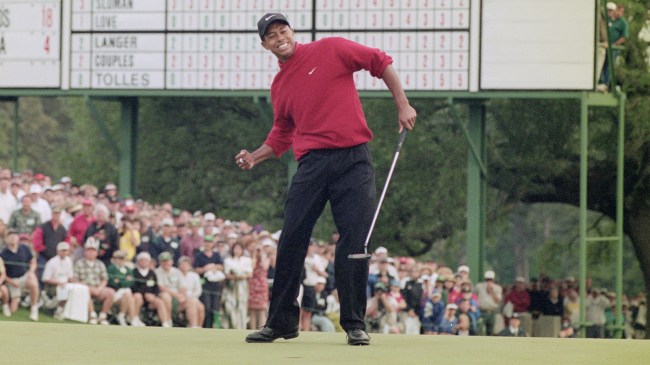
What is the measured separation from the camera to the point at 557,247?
37531mm

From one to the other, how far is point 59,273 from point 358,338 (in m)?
11.7

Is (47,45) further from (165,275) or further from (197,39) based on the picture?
(165,275)

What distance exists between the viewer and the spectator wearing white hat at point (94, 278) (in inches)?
776

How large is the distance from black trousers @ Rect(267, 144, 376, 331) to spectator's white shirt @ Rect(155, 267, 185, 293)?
11811 mm

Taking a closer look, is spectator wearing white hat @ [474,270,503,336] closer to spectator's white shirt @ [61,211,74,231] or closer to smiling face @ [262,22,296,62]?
spectator's white shirt @ [61,211,74,231]

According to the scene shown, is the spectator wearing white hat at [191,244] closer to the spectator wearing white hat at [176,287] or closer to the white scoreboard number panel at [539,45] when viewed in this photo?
the spectator wearing white hat at [176,287]

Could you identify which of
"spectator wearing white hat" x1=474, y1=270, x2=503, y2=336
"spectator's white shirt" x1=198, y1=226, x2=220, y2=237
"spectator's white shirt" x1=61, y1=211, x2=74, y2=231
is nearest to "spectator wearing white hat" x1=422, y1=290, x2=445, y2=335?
A: "spectator wearing white hat" x1=474, y1=270, x2=503, y2=336

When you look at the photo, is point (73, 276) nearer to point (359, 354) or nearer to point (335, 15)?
point (335, 15)

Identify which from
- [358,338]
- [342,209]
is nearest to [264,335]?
[358,338]

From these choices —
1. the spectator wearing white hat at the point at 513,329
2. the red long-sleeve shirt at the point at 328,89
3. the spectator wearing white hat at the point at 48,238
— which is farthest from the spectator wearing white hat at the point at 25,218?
the red long-sleeve shirt at the point at 328,89

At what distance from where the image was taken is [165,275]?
20453 mm

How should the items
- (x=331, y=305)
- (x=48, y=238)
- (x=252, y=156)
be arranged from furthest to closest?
(x=331, y=305) → (x=48, y=238) → (x=252, y=156)

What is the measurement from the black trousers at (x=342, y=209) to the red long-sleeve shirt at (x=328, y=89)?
0.09 meters

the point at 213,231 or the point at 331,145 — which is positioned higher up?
the point at 331,145
